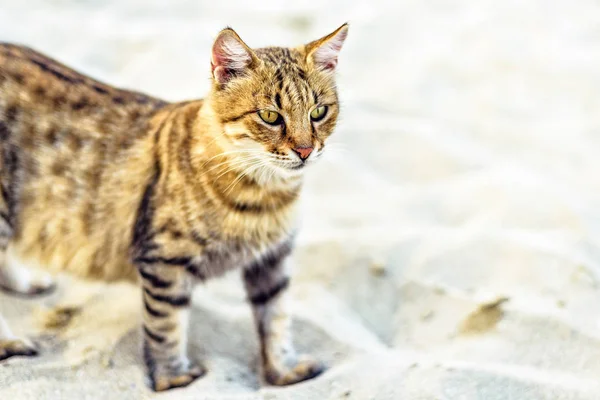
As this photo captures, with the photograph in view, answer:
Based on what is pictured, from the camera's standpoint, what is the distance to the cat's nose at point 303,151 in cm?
206

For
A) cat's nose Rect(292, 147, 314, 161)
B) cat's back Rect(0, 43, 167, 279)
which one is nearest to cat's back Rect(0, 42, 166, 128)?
cat's back Rect(0, 43, 167, 279)

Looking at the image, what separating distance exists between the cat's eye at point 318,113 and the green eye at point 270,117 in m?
0.11

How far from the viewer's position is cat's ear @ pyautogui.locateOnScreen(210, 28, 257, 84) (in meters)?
2.05

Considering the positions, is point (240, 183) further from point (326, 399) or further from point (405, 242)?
point (405, 242)

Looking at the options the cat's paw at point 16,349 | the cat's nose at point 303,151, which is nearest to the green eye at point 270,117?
the cat's nose at point 303,151

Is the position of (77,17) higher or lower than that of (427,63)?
higher

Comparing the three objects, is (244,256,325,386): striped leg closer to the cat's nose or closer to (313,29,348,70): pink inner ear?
the cat's nose

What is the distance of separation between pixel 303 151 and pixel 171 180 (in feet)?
1.49

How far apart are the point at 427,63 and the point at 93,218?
2.50m

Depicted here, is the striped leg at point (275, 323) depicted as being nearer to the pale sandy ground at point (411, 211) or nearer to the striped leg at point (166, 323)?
the pale sandy ground at point (411, 211)

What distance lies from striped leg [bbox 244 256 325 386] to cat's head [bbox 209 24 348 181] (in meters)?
0.44

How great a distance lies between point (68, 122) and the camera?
2408 mm

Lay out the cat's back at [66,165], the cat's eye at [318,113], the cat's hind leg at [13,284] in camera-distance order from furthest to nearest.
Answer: the cat's back at [66,165], the cat's hind leg at [13,284], the cat's eye at [318,113]

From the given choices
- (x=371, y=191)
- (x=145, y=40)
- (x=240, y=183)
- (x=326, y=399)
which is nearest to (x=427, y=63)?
(x=371, y=191)
